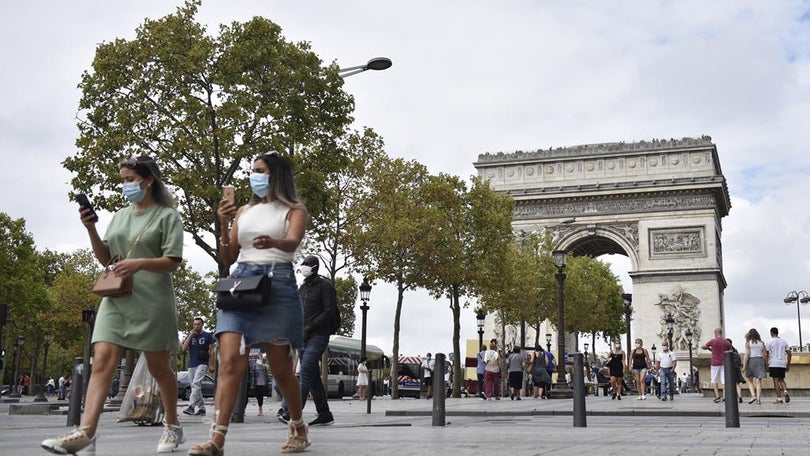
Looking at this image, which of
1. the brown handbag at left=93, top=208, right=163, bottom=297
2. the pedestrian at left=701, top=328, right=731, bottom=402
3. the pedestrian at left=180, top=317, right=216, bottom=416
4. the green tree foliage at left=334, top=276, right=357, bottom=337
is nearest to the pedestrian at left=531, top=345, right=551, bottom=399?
the pedestrian at left=701, top=328, right=731, bottom=402

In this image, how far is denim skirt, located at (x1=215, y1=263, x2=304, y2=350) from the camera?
5840mm

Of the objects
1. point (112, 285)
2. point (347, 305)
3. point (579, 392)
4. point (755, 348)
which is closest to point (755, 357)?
point (755, 348)

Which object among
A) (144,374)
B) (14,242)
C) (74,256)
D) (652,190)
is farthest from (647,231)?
(144,374)

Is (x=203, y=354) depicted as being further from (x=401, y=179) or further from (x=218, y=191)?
(x=401, y=179)

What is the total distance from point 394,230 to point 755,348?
18.0 m

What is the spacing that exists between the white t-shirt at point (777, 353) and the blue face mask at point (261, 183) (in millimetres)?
17434

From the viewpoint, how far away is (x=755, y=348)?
805 inches

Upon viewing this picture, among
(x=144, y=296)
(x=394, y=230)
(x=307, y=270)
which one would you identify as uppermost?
(x=394, y=230)

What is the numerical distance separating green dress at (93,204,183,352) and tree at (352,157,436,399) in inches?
1182

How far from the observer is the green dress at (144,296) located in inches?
227

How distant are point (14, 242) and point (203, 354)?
3464 cm

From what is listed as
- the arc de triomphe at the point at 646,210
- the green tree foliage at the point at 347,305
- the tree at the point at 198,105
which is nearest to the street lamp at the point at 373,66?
the tree at the point at 198,105

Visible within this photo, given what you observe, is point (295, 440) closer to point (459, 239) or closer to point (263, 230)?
point (263, 230)

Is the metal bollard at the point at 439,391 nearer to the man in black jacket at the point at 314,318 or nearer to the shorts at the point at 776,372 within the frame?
the man in black jacket at the point at 314,318
